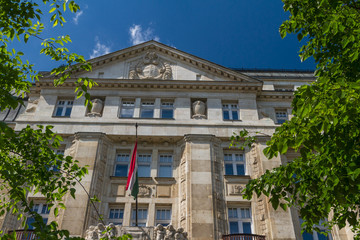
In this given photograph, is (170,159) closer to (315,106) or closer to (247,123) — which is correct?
(247,123)

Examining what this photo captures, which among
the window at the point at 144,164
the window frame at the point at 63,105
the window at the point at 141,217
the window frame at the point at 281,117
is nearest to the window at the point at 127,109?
the window at the point at 144,164

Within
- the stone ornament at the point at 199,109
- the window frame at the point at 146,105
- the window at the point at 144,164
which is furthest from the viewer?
the window frame at the point at 146,105

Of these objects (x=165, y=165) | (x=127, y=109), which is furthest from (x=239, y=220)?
(x=127, y=109)

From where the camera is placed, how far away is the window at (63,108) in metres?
27.1

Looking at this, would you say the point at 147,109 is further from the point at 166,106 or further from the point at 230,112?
the point at 230,112

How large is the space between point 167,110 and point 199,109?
95.8 inches

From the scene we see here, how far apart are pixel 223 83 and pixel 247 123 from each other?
3.76 metres

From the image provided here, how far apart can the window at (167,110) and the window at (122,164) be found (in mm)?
4203

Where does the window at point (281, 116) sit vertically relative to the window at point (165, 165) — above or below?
above

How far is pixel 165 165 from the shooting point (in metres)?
24.9

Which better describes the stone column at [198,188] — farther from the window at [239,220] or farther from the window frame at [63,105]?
the window frame at [63,105]

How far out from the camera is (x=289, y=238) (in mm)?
20922

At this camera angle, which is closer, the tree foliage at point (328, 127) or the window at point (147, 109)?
the tree foliage at point (328, 127)

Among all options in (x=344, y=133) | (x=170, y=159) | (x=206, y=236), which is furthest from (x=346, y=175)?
(x=170, y=159)
